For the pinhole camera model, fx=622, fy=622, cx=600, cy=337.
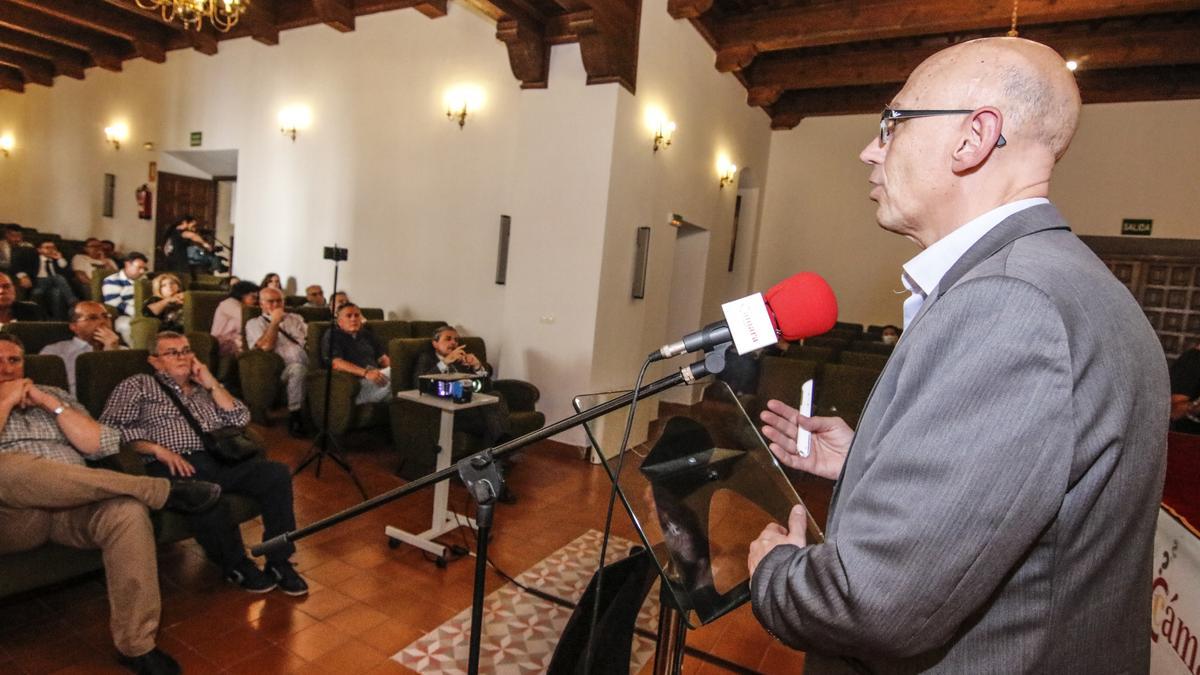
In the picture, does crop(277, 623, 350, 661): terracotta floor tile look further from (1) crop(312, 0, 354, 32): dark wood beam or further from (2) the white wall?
(2) the white wall

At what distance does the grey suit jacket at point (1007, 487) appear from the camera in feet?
1.89

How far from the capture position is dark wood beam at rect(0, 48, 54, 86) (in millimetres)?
9578

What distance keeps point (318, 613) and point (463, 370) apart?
205cm

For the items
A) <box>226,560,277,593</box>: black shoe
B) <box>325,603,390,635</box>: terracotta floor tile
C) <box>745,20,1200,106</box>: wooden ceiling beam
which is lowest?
<box>325,603,390,635</box>: terracotta floor tile

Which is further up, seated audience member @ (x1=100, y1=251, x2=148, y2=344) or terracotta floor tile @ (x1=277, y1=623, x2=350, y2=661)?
seated audience member @ (x1=100, y1=251, x2=148, y2=344)

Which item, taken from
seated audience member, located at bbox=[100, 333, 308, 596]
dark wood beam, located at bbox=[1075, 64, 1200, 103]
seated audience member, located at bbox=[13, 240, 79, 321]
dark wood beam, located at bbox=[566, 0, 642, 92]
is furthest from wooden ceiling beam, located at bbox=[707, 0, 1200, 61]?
seated audience member, located at bbox=[13, 240, 79, 321]

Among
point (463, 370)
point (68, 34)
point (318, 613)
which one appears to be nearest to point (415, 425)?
point (463, 370)

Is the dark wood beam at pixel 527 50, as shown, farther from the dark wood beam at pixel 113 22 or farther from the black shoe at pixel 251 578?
the dark wood beam at pixel 113 22

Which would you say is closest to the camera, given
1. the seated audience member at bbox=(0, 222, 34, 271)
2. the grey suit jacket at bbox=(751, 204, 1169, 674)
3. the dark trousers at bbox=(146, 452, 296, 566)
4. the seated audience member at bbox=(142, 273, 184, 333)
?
the grey suit jacket at bbox=(751, 204, 1169, 674)

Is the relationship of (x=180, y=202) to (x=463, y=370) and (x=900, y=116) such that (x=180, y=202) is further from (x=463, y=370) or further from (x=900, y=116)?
(x=900, y=116)

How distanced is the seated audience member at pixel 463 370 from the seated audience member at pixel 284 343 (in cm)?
121

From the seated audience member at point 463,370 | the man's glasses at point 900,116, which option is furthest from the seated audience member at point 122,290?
the man's glasses at point 900,116

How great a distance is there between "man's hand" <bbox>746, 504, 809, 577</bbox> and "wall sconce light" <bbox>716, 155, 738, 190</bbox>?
6.50m

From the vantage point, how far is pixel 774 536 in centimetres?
85
